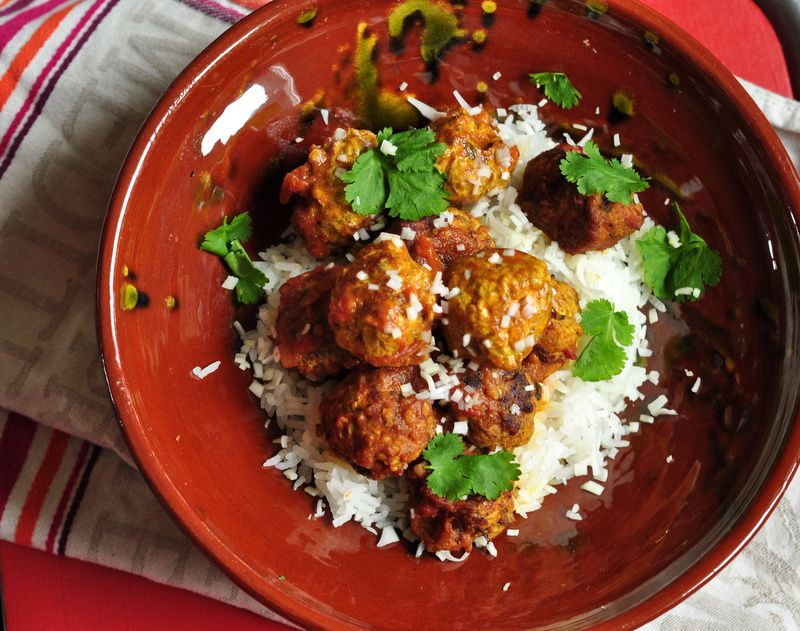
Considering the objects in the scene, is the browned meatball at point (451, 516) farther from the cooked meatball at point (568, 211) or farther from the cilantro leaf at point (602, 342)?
the cooked meatball at point (568, 211)

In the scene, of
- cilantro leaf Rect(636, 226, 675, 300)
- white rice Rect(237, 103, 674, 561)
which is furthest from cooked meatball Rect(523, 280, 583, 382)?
cilantro leaf Rect(636, 226, 675, 300)

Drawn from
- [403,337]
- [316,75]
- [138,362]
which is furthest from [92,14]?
[403,337]

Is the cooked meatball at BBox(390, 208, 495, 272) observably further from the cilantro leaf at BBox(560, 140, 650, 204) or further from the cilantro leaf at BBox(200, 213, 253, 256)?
the cilantro leaf at BBox(200, 213, 253, 256)

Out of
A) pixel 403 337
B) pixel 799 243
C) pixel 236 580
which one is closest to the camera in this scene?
pixel 403 337

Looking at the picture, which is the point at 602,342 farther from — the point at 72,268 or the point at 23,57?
the point at 23,57

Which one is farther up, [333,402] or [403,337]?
[403,337]

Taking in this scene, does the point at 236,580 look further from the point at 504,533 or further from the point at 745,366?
the point at 745,366

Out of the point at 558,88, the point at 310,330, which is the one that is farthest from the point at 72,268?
the point at 558,88
